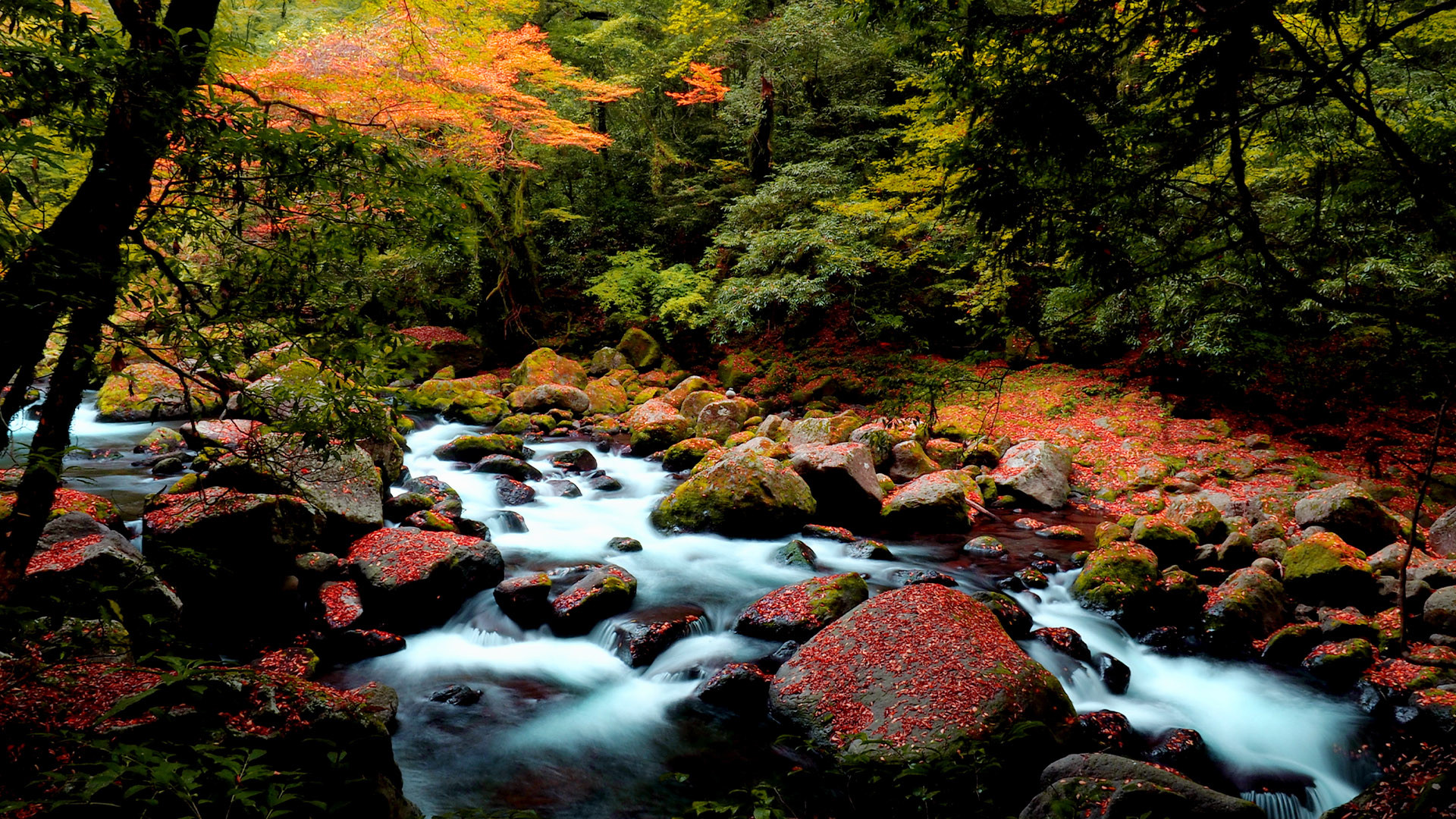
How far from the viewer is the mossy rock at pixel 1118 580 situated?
678 cm

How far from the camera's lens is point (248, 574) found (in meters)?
5.91

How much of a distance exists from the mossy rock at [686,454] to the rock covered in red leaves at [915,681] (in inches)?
260

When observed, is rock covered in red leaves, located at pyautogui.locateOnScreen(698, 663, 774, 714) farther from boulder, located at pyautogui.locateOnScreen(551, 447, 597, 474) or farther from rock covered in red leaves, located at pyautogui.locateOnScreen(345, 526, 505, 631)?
boulder, located at pyautogui.locateOnScreen(551, 447, 597, 474)

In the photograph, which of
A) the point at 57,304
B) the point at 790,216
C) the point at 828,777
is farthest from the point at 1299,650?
the point at 790,216

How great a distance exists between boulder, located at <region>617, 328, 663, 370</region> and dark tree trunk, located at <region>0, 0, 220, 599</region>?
1522 centimetres

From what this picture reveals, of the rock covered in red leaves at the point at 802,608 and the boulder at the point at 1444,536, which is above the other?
the boulder at the point at 1444,536

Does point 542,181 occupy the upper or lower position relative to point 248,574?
upper

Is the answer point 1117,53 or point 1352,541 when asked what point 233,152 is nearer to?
point 1117,53

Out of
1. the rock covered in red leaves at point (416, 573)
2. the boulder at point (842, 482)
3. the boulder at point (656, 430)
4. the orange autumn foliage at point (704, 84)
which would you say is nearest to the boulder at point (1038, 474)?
the boulder at point (842, 482)

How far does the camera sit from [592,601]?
261 inches

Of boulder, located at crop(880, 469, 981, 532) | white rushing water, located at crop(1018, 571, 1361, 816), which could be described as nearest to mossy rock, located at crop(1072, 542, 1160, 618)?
white rushing water, located at crop(1018, 571, 1361, 816)

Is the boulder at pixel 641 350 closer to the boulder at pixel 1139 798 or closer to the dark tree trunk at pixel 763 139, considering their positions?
the dark tree trunk at pixel 763 139

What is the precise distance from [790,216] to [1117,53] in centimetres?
1179

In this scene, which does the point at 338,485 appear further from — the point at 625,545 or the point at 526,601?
the point at 625,545
